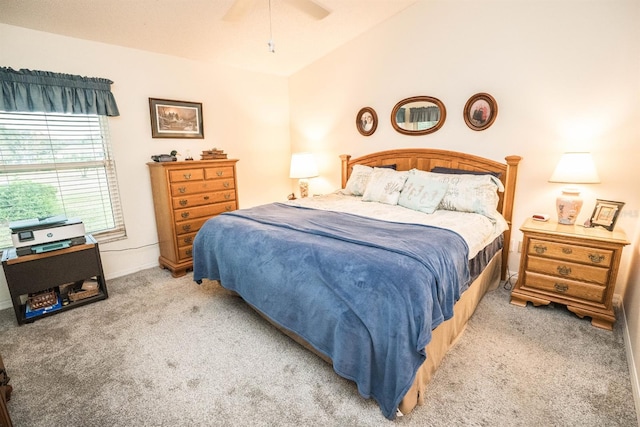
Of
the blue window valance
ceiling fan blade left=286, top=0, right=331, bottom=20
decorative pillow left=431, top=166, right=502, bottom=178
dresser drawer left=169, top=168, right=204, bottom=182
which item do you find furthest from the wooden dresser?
decorative pillow left=431, top=166, right=502, bottom=178

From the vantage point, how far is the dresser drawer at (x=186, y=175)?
123 inches

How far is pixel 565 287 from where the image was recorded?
2338 millimetres

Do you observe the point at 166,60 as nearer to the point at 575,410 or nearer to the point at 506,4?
the point at 506,4

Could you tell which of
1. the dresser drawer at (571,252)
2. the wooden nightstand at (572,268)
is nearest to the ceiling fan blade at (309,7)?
the wooden nightstand at (572,268)

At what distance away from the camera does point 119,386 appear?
175 centimetres

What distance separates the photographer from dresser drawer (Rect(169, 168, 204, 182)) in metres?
3.14

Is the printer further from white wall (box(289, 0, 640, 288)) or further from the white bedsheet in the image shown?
white wall (box(289, 0, 640, 288))

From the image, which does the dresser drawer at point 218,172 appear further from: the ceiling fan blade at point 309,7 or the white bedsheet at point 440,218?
the ceiling fan blade at point 309,7

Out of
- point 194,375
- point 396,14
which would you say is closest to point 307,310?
point 194,375

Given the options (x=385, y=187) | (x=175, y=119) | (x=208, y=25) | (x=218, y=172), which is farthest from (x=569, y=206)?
(x=175, y=119)

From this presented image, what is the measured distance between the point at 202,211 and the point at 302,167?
4.83 feet

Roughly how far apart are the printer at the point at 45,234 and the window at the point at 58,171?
0.33m

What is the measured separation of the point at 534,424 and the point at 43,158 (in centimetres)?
411

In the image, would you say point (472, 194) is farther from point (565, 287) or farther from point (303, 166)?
point (303, 166)
